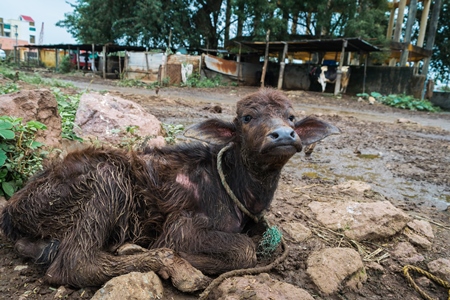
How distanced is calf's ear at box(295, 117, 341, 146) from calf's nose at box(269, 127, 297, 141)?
0.64 metres

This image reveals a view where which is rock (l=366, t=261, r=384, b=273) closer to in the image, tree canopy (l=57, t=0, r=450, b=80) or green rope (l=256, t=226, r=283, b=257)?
green rope (l=256, t=226, r=283, b=257)

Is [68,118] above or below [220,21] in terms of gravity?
below

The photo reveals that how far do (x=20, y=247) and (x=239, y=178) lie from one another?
67.3 inches

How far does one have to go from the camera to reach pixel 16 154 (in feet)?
10.8

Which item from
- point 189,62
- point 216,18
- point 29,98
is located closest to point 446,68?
point 216,18

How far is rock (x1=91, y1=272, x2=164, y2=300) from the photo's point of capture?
187 cm

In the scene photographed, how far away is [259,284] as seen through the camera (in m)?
2.10

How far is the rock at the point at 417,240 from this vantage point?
3.18 m

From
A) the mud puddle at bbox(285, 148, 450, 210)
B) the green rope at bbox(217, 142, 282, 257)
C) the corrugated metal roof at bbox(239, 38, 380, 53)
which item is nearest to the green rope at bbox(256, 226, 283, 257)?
the green rope at bbox(217, 142, 282, 257)

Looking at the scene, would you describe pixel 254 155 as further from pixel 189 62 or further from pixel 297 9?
pixel 297 9

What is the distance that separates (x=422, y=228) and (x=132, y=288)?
9.71ft

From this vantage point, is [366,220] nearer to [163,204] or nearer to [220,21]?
[163,204]

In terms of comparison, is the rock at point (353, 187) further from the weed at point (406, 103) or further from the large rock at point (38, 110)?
the weed at point (406, 103)

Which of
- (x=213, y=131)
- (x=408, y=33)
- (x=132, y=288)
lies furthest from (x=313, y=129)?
(x=408, y=33)
